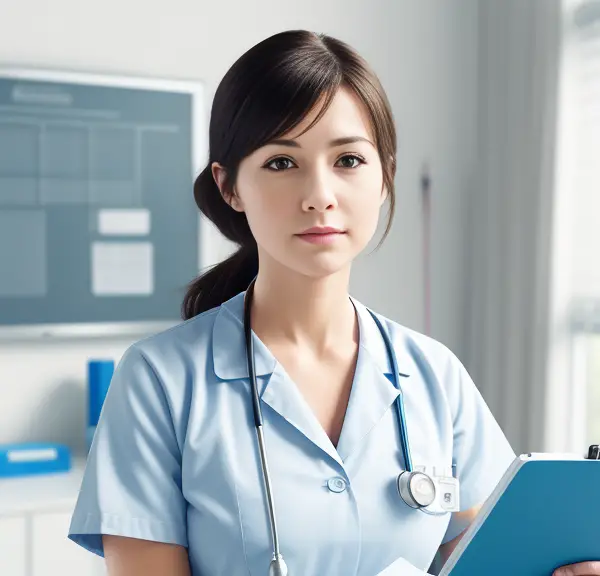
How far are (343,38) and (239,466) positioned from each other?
2.12m

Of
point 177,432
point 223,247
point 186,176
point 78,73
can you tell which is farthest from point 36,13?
point 177,432

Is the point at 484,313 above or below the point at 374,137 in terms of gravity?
below

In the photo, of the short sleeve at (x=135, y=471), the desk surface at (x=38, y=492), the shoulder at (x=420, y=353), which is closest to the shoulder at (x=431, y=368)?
the shoulder at (x=420, y=353)

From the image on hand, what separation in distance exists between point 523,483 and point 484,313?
2074 millimetres

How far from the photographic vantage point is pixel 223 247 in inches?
110

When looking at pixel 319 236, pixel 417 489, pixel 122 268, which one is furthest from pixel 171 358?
pixel 122 268

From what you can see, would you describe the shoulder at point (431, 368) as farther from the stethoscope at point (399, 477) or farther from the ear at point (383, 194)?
the ear at point (383, 194)

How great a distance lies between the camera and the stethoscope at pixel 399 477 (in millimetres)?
1083

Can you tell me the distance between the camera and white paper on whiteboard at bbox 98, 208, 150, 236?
2648 millimetres

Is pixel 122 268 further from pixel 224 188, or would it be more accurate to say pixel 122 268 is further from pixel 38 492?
pixel 224 188

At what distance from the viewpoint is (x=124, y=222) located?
2.68 meters

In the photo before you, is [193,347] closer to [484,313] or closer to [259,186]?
[259,186]

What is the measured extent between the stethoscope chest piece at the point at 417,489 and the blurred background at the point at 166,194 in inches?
55.1

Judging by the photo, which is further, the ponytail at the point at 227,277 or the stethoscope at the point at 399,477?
the ponytail at the point at 227,277
